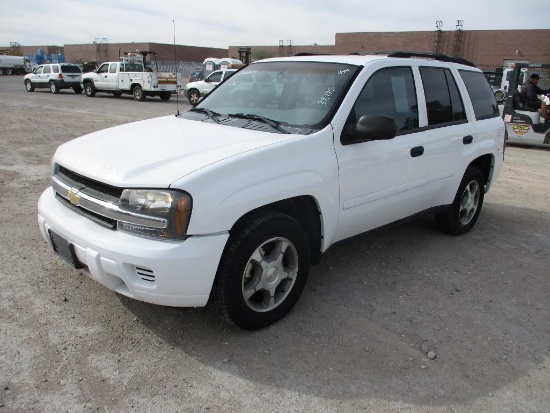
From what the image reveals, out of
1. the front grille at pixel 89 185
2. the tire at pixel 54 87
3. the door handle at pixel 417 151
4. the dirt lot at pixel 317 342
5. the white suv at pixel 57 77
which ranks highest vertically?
the white suv at pixel 57 77

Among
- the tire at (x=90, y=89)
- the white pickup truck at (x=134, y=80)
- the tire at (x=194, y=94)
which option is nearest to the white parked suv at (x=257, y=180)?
the tire at (x=194, y=94)

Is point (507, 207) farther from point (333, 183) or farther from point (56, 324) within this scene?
point (56, 324)

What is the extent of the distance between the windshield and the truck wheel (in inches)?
813

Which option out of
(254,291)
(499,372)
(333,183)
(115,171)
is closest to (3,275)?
(115,171)

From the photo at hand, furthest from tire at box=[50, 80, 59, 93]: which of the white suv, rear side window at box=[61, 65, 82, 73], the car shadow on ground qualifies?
the car shadow on ground

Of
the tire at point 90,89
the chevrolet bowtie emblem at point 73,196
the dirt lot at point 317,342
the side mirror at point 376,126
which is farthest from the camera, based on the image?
the tire at point 90,89

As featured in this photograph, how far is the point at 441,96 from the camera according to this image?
4426 millimetres

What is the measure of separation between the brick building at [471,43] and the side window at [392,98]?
4241cm

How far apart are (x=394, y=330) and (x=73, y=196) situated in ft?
7.60

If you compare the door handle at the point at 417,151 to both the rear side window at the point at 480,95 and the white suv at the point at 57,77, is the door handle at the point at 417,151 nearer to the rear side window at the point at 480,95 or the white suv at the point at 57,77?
the rear side window at the point at 480,95

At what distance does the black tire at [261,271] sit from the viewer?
9.23ft

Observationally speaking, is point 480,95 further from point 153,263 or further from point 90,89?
point 90,89

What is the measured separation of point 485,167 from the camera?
5379 millimetres

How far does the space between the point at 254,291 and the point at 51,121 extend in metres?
13.1
